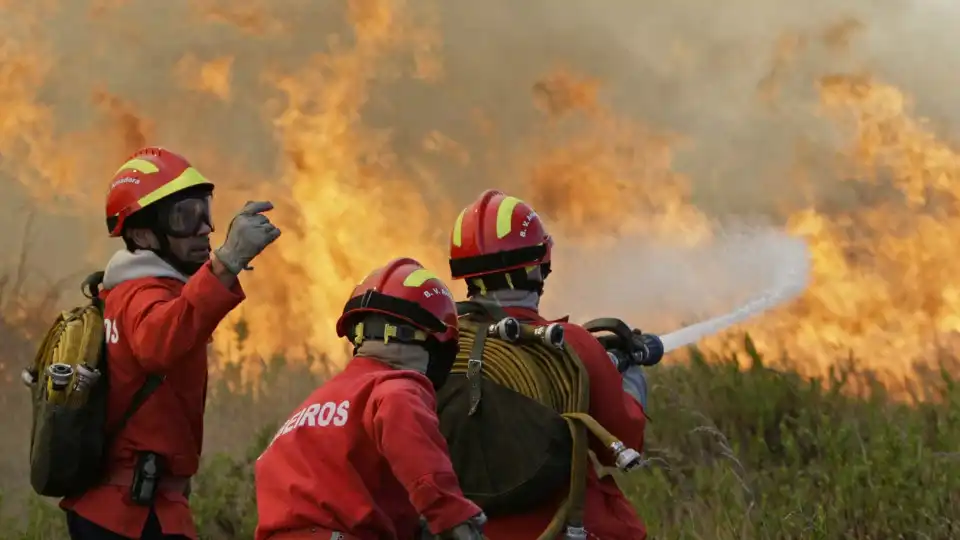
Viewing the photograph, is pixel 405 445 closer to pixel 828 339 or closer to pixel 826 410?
pixel 826 410

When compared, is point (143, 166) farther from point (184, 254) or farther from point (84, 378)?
point (84, 378)

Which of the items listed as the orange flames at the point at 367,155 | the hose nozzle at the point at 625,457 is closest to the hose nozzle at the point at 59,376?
the hose nozzle at the point at 625,457

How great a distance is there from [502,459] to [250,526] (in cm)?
363

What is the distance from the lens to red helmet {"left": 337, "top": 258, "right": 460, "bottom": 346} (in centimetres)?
329

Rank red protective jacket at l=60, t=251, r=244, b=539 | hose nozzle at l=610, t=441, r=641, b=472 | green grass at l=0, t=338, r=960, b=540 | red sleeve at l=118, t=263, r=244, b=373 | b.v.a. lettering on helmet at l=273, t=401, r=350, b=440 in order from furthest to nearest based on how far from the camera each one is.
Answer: green grass at l=0, t=338, r=960, b=540 < red protective jacket at l=60, t=251, r=244, b=539 < red sleeve at l=118, t=263, r=244, b=373 < hose nozzle at l=610, t=441, r=641, b=472 < b.v.a. lettering on helmet at l=273, t=401, r=350, b=440

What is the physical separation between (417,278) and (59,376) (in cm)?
126

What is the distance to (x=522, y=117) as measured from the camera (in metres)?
10.7

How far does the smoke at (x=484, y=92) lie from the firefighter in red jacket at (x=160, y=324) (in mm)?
6005

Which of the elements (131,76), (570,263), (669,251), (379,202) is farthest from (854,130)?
(131,76)

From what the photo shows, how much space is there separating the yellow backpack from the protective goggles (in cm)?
39

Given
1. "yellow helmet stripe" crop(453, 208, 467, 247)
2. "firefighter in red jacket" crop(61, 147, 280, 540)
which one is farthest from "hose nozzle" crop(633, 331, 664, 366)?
"firefighter in red jacket" crop(61, 147, 280, 540)

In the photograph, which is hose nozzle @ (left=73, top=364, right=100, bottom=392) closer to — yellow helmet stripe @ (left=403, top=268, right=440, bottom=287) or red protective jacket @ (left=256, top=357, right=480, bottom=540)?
red protective jacket @ (left=256, top=357, right=480, bottom=540)

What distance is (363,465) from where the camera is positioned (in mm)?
3098

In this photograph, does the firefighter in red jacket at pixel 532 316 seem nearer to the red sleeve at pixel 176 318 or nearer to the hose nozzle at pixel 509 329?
the hose nozzle at pixel 509 329
